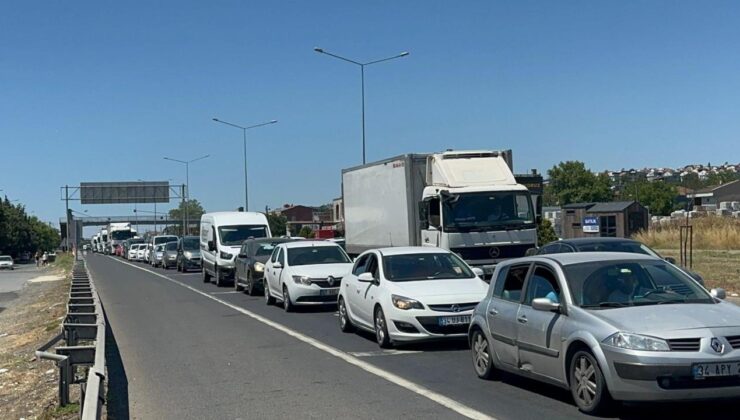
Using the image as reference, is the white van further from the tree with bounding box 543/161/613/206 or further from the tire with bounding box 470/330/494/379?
the tree with bounding box 543/161/613/206

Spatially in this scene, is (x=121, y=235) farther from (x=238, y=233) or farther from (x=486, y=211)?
(x=486, y=211)

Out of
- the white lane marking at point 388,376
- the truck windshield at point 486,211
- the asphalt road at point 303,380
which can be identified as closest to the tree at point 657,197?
the truck windshield at point 486,211

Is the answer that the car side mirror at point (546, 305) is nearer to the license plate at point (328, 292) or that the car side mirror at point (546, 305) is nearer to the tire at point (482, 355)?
the tire at point (482, 355)

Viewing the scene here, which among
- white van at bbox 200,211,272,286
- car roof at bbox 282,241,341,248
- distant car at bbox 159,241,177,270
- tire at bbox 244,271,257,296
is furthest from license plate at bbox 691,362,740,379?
distant car at bbox 159,241,177,270

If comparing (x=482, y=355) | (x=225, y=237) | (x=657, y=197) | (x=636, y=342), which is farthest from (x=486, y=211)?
(x=657, y=197)

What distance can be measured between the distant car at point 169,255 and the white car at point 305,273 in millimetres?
30144

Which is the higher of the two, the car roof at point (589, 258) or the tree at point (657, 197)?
the tree at point (657, 197)

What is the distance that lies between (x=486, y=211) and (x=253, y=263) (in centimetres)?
791

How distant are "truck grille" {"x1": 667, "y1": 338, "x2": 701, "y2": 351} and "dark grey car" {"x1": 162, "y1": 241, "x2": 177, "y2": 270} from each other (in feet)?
150

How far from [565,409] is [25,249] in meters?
128

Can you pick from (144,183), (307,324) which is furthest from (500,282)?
(144,183)

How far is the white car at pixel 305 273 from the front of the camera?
19422 mm

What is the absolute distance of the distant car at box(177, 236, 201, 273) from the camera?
43.9m

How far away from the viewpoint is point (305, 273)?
Answer: 19.7 meters
